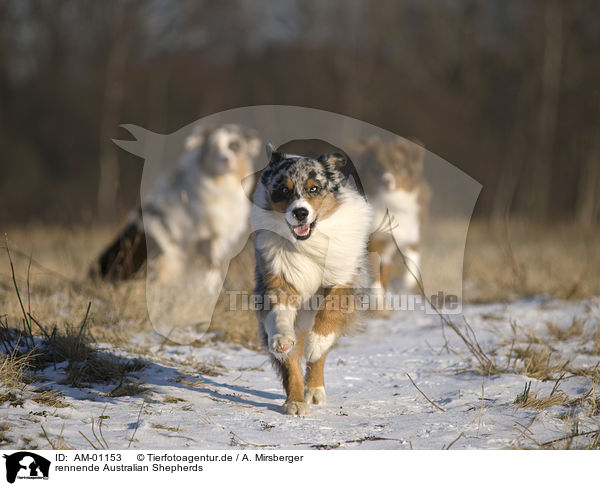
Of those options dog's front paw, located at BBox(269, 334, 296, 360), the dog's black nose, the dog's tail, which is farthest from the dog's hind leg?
the dog's tail

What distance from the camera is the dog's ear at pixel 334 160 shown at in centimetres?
423

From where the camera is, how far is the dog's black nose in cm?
380

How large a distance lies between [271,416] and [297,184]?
1.41 metres

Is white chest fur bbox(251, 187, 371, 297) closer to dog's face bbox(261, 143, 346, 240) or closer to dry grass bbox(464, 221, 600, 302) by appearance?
dog's face bbox(261, 143, 346, 240)

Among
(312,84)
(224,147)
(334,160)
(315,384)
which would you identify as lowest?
(315,384)

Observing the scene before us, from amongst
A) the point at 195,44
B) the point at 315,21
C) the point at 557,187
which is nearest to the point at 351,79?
the point at 315,21

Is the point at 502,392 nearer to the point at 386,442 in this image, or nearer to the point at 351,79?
the point at 386,442

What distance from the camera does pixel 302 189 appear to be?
397cm

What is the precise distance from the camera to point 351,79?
1748 centimetres

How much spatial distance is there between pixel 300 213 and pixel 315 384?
40.8 inches

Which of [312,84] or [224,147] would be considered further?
[312,84]

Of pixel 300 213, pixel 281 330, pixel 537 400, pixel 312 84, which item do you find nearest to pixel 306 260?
pixel 300 213

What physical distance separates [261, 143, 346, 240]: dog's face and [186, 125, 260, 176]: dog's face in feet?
12.7
